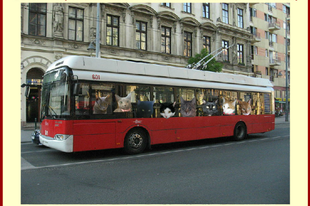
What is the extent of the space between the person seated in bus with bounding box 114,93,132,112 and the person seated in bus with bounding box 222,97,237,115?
4995mm

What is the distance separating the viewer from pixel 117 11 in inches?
874

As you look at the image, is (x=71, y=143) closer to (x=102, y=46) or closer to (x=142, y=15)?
(x=102, y=46)

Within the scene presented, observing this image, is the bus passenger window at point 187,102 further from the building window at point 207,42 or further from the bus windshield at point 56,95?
→ the building window at point 207,42

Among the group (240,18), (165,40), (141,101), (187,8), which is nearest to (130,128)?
(141,101)

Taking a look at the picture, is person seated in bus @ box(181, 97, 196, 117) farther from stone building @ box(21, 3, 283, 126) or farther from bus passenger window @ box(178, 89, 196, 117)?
stone building @ box(21, 3, 283, 126)

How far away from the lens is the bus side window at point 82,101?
7.62 metres

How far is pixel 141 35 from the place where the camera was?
2381cm

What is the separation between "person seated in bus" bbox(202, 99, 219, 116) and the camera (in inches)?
430

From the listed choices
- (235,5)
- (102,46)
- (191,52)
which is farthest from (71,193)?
(235,5)

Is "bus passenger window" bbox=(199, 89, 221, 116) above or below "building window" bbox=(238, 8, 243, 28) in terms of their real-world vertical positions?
below

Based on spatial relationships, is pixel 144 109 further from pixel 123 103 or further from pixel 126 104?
pixel 123 103

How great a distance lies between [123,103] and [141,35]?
16.5 m

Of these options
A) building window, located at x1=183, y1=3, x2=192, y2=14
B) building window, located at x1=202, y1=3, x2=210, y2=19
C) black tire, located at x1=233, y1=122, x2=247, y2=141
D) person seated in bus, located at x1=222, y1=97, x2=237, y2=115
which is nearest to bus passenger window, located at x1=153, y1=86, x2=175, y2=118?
person seated in bus, located at x1=222, y1=97, x2=237, y2=115

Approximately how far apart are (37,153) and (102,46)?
13.7 m
